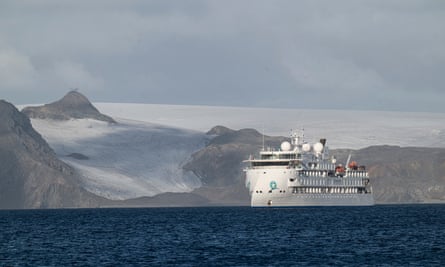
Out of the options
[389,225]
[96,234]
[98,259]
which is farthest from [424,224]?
[98,259]

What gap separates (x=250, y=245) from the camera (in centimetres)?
10462

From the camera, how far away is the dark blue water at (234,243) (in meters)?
91.4

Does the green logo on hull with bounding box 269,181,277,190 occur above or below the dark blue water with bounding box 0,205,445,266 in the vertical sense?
above

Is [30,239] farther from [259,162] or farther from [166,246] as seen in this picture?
[259,162]

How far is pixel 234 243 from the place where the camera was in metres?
107

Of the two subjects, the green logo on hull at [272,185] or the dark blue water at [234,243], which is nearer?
the dark blue water at [234,243]

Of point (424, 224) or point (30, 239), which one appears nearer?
point (30, 239)

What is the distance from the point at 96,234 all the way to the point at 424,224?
40377 millimetres

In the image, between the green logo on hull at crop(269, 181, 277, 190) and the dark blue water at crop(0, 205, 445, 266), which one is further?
the green logo on hull at crop(269, 181, 277, 190)

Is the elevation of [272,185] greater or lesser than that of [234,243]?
greater

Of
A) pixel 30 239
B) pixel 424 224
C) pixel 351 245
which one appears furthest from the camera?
pixel 424 224

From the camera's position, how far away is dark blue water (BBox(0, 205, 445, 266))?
91.4 m

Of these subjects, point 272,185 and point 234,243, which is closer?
point 234,243

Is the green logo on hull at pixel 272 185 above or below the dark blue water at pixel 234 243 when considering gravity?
above
